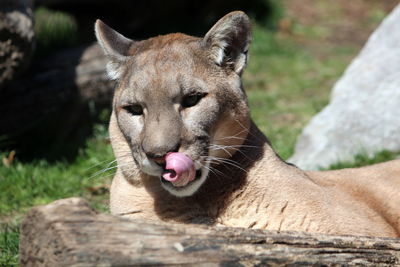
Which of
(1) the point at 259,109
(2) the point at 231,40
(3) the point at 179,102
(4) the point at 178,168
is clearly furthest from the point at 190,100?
(1) the point at 259,109

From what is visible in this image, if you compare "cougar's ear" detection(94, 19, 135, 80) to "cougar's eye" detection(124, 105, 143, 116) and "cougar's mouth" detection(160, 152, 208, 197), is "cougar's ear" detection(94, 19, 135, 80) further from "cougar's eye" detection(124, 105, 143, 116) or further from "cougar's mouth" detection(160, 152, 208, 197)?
"cougar's mouth" detection(160, 152, 208, 197)

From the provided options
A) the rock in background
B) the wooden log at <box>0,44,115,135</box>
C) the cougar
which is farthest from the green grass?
the cougar

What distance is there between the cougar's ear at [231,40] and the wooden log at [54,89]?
3.92 m

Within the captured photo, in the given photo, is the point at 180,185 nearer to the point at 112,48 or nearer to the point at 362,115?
the point at 112,48

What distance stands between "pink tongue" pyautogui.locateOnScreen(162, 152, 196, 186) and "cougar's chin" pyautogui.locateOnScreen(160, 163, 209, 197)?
0.21ft

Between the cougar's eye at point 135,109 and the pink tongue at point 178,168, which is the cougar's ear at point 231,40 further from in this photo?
the pink tongue at point 178,168

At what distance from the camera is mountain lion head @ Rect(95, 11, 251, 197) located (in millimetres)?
4160

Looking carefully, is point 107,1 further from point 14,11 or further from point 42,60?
point 14,11

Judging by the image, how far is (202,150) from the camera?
4.23 meters

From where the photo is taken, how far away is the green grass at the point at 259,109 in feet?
22.1

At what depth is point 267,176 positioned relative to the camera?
182 inches

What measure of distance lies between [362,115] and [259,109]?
2.73 meters

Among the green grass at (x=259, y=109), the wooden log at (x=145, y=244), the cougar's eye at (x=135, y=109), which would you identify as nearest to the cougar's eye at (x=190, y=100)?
the cougar's eye at (x=135, y=109)

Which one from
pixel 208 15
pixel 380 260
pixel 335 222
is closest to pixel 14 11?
pixel 335 222
